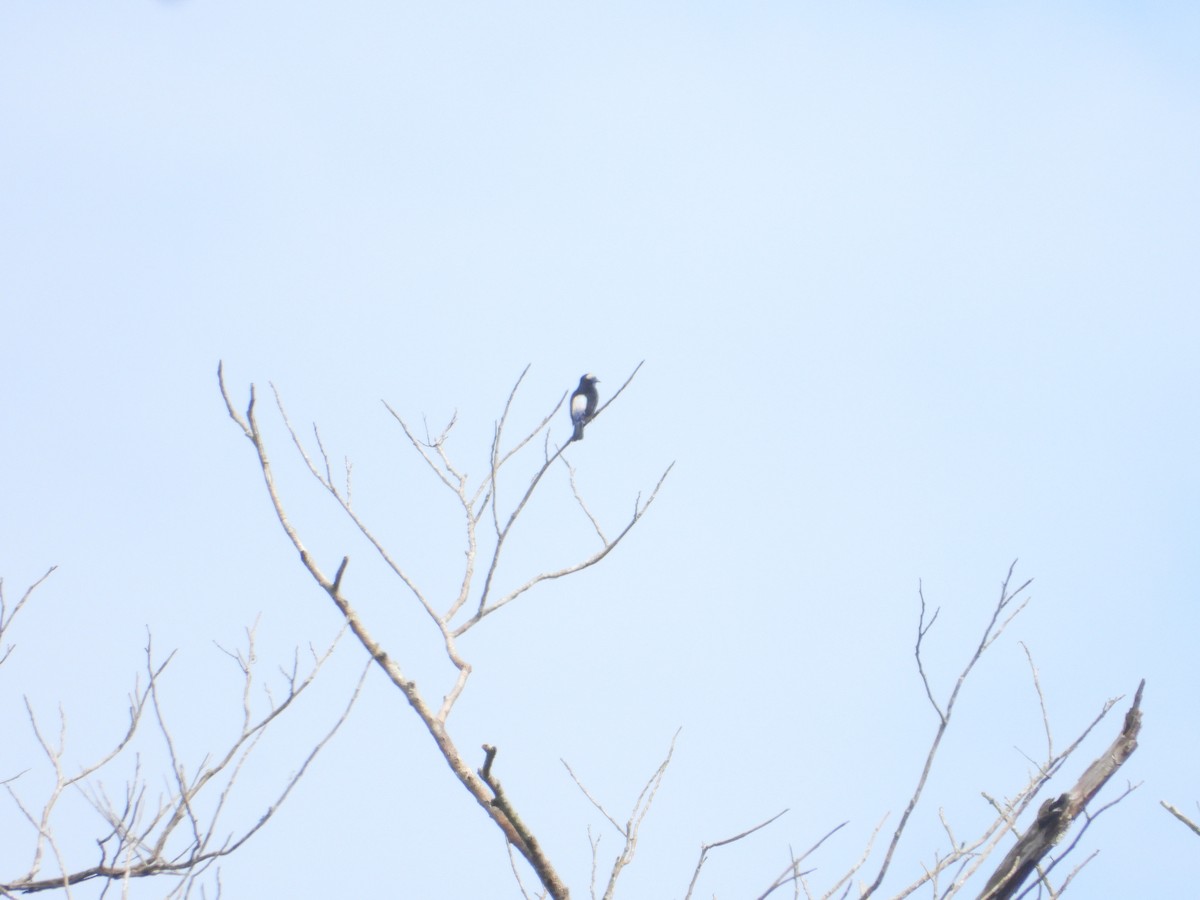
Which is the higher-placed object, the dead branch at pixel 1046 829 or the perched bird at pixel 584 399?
the perched bird at pixel 584 399

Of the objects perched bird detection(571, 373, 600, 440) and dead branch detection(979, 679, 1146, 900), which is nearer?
dead branch detection(979, 679, 1146, 900)

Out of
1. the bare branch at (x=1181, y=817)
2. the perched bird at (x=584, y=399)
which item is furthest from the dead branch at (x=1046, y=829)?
the perched bird at (x=584, y=399)

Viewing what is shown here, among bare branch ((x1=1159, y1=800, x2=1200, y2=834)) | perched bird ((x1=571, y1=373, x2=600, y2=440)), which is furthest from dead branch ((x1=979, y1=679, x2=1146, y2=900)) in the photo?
perched bird ((x1=571, y1=373, x2=600, y2=440))

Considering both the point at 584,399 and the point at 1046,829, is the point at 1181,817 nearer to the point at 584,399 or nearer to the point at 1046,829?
the point at 1046,829

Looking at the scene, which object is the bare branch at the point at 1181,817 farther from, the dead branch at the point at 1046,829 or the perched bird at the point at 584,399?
the perched bird at the point at 584,399

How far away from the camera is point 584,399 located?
15.5 m

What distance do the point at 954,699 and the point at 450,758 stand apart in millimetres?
1175

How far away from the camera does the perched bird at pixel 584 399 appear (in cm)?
1500

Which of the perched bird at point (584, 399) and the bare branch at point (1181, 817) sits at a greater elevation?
the perched bird at point (584, 399)

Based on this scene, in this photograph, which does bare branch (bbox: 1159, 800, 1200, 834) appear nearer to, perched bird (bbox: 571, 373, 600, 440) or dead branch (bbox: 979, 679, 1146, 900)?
dead branch (bbox: 979, 679, 1146, 900)

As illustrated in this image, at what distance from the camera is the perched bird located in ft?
49.2

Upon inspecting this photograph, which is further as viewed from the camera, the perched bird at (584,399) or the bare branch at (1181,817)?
the perched bird at (584,399)

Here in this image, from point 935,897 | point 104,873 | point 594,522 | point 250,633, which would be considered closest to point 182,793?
point 104,873

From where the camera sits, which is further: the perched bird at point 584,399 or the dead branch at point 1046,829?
the perched bird at point 584,399
